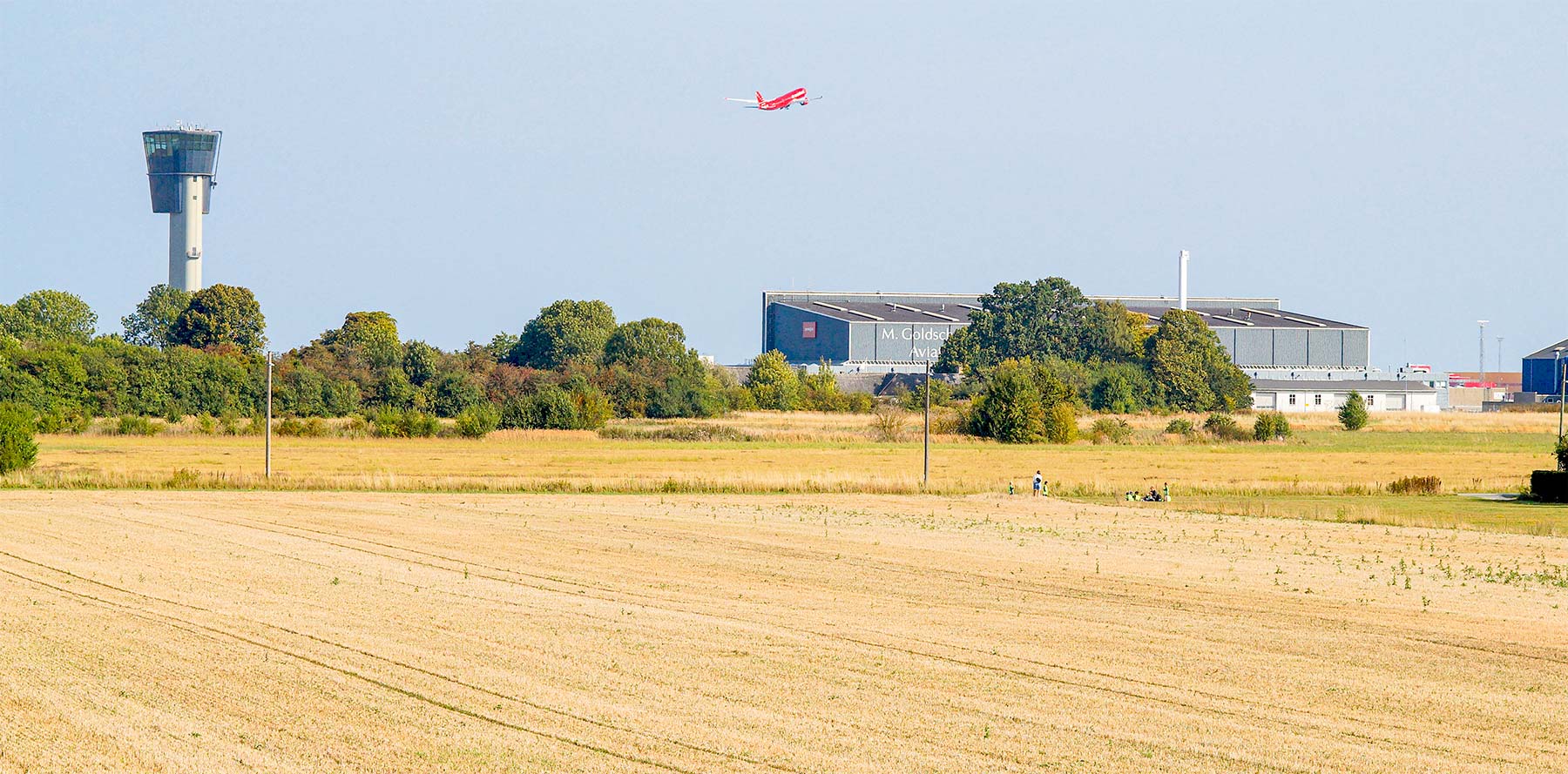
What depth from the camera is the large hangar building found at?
16450 cm

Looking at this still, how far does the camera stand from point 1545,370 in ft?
564

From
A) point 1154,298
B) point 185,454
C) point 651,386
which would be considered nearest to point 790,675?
point 185,454

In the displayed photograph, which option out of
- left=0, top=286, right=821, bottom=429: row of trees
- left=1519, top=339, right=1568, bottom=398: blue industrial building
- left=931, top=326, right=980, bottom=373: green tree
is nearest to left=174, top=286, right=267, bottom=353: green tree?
left=0, top=286, right=821, bottom=429: row of trees

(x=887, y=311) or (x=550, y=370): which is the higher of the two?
(x=887, y=311)

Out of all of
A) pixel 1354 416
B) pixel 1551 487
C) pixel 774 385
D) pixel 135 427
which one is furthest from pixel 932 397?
pixel 1551 487

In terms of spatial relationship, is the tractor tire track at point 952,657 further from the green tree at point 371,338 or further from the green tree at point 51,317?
the green tree at point 51,317

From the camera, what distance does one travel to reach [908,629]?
2233 centimetres

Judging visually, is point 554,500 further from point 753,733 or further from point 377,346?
point 377,346

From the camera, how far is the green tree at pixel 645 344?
5463 inches

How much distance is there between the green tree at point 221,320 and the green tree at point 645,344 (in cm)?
3090

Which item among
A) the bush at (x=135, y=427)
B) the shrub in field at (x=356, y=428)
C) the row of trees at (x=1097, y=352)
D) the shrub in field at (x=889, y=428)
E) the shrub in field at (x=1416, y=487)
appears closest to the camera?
the shrub in field at (x=1416, y=487)

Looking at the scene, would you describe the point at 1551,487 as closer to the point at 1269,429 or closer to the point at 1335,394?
the point at 1269,429

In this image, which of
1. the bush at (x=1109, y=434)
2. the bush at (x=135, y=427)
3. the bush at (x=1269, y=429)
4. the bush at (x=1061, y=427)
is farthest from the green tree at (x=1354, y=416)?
the bush at (x=135, y=427)

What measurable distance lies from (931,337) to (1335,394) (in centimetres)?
3960
